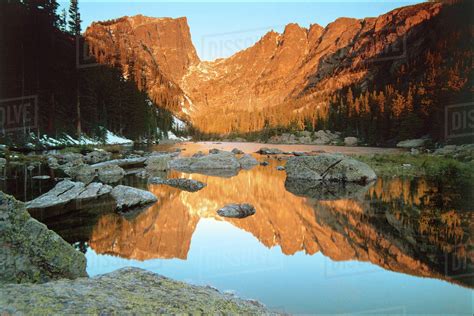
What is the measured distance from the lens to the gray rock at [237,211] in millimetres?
12039

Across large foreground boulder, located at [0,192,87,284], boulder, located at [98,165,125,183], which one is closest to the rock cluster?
boulder, located at [98,165,125,183]

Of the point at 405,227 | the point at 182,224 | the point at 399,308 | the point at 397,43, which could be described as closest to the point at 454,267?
the point at 399,308

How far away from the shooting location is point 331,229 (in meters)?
10.0

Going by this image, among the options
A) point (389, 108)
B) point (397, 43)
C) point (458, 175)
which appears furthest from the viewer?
point (397, 43)

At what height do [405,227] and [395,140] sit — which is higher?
[395,140]

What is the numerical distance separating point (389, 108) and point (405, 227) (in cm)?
7627

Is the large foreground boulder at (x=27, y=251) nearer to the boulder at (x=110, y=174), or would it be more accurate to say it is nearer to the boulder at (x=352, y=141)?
the boulder at (x=110, y=174)

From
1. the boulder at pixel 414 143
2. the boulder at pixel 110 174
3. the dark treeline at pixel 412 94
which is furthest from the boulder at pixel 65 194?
the boulder at pixel 414 143

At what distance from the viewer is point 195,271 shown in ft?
23.0

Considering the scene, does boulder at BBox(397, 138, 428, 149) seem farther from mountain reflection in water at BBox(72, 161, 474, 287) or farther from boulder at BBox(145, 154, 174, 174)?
boulder at BBox(145, 154, 174, 174)

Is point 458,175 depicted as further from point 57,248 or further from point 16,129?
point 16,129

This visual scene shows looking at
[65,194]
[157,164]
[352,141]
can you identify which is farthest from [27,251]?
[352,141]

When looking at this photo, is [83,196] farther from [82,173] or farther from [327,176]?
[327,176]
